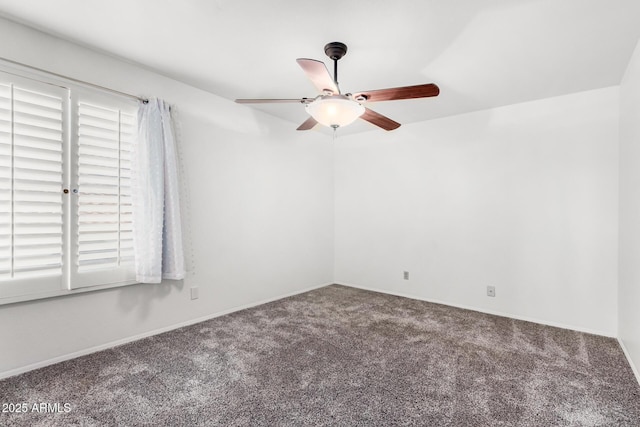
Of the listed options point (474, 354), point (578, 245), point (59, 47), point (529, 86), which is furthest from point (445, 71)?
point (59, 47)

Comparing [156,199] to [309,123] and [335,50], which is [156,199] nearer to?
[309,123]

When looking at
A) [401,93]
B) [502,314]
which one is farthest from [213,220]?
[502,314]

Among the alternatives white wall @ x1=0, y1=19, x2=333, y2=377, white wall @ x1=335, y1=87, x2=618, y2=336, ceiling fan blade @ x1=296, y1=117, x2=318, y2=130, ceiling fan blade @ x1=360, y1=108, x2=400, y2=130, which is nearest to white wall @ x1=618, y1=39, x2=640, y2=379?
white wall @ x1=335, y1=87, x2=618, y2=336

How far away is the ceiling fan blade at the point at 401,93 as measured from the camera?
2039 mm

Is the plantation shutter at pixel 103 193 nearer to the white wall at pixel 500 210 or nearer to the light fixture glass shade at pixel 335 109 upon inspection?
the light fixture glass shade at pixel 335 109

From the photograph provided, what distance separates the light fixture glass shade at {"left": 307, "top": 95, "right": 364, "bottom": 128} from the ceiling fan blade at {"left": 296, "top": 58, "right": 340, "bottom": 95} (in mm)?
59

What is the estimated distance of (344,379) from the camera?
7.03ft

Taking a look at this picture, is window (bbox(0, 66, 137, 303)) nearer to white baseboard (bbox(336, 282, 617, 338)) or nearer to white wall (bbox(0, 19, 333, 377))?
white wall (bbox(0, 19, 333, 377))

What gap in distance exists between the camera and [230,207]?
3.55 m

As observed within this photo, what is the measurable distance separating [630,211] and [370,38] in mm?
2396

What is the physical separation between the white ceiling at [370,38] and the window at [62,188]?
1.58 feet

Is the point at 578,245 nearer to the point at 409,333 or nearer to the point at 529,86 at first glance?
the point at 529,86

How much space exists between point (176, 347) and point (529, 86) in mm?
3920

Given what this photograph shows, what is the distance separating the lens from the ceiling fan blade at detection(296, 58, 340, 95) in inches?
69.2
